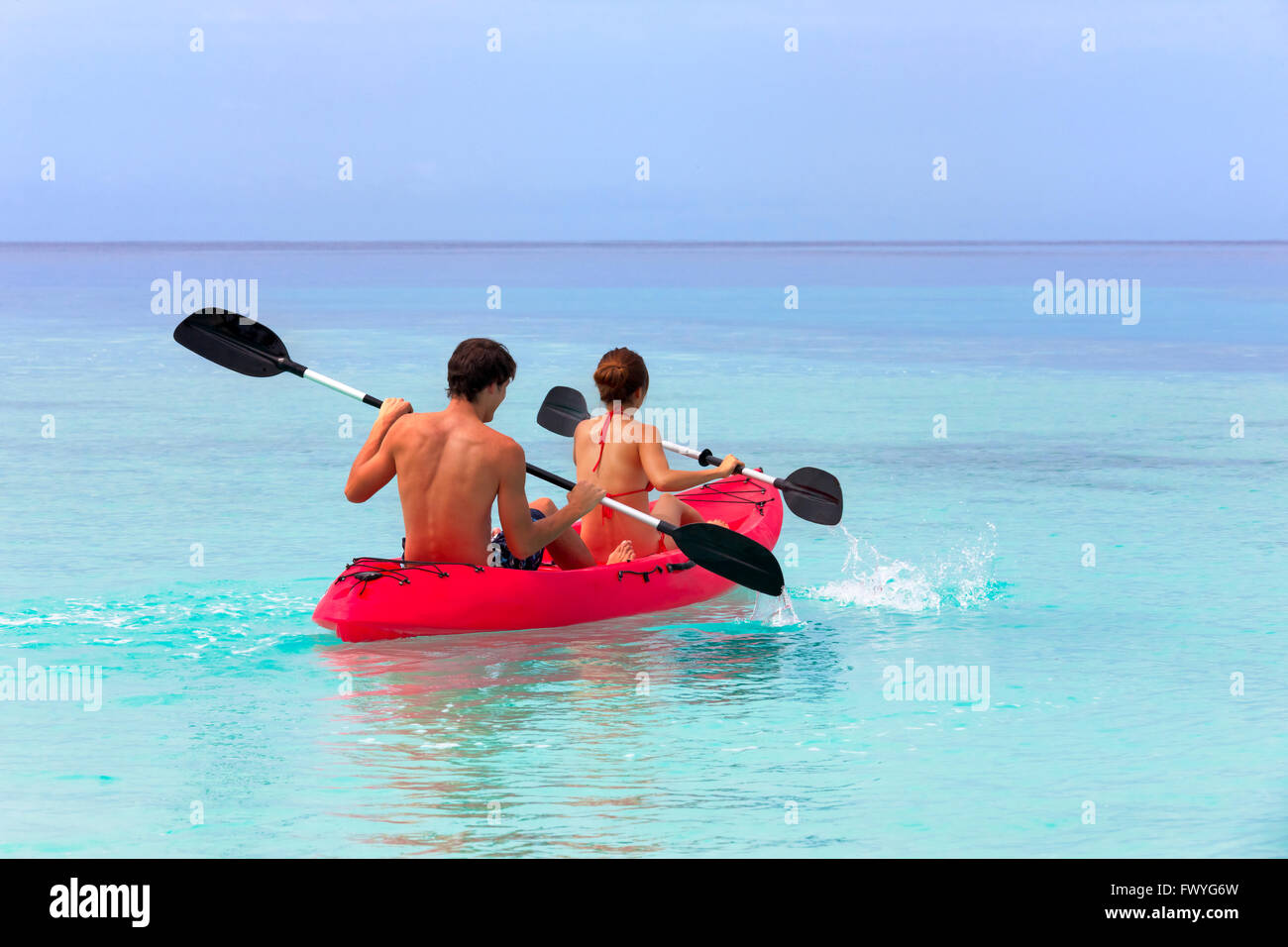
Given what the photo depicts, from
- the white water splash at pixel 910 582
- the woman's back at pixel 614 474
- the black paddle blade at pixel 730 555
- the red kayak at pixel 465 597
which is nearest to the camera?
the red kayak at pixel 465 597

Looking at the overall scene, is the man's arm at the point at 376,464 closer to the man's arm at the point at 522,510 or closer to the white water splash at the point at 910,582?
the man's arm at the point at 522,510

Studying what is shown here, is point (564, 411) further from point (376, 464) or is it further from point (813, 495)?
point (376, 464)

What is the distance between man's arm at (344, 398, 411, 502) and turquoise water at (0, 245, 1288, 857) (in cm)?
81

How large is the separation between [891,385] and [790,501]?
12.5 metres

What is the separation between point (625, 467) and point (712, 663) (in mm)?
1192

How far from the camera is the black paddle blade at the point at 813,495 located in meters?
8.64

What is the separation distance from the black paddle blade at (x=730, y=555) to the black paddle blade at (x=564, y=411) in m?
1.78

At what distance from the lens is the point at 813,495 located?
869 centimetres

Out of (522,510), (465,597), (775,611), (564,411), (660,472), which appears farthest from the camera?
(564,411)

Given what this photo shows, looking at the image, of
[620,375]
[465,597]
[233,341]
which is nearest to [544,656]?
[465,597]

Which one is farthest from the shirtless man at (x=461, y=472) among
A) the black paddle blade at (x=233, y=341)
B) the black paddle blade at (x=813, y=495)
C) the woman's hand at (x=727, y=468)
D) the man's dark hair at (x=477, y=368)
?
the black paddle blade at (x=813, y=495)

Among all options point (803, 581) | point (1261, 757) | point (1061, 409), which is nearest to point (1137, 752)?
point (1261, 757)

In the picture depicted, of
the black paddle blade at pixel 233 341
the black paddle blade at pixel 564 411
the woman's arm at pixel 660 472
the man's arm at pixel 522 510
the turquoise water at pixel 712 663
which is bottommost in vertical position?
the turquoise water at pixel 712 663
